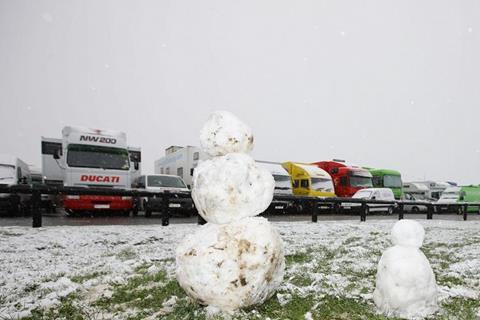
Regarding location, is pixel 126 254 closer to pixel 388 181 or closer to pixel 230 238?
pixel 230 238

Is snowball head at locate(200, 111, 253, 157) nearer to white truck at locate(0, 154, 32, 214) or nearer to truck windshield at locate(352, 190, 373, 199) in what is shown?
white truck at locate(0, 154, 32, 214)

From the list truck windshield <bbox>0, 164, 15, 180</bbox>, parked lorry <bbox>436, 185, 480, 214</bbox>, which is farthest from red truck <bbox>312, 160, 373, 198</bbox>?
truck windshield <bbox>0, 164, 15, 180</bbox>

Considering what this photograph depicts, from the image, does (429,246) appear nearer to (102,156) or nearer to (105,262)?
(105,262)

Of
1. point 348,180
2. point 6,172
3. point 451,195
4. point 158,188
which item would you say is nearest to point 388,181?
point 348,180

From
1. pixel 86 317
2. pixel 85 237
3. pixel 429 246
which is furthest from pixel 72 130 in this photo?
pixel 429 246

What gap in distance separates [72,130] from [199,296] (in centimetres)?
1158

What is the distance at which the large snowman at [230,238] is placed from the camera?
2.68 m

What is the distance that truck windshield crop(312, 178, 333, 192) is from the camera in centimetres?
1906

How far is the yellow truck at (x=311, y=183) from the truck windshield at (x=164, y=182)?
791cm

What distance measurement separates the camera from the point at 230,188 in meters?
2.80

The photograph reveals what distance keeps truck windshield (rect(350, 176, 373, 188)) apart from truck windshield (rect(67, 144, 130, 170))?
1414 cm

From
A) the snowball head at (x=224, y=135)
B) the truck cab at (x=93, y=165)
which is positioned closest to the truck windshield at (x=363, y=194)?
the truck cab at (x=93, y=165)

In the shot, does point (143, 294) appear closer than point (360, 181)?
Yes

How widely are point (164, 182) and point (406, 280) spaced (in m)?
12.8
